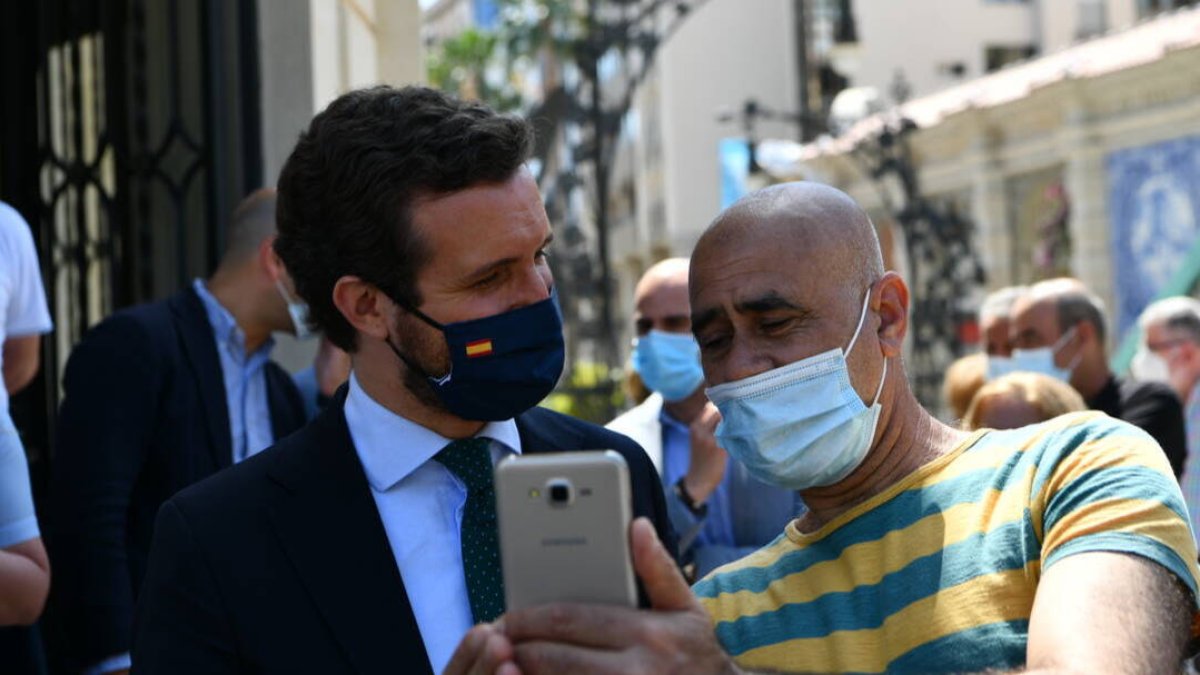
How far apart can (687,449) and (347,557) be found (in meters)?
2.77

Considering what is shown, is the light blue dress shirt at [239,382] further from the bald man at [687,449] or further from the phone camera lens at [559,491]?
the phone camera lens at [559,491]

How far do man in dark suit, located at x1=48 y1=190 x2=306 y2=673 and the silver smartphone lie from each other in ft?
8.02

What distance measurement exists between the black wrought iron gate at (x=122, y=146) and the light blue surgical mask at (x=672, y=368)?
5.99 feet

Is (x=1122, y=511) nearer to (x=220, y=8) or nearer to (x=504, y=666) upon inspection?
(x=504, y=666)

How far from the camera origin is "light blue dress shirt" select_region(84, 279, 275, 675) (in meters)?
4.61

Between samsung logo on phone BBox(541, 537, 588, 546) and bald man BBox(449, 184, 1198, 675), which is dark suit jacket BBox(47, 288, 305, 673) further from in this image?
samsung logo on phone BBox(541, 537, 588, 546)

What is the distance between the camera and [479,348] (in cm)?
259

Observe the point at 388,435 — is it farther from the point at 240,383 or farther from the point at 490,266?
the point at 240,383

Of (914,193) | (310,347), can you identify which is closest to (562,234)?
(310,347)

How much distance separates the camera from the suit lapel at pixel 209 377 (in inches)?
173

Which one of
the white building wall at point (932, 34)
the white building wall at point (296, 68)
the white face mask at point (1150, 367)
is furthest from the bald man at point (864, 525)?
the white building wall at point (932, 34)

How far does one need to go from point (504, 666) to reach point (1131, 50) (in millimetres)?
23925

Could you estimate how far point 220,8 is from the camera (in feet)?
19.9

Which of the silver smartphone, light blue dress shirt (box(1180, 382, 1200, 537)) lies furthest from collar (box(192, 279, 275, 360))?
light blue dress shirt (box(1180, 382, 1200, 537))
